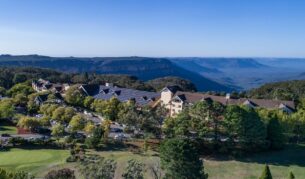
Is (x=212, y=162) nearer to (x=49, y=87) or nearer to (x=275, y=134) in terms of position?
(x=275, y=134)

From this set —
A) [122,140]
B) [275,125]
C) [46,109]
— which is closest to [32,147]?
[122,140]

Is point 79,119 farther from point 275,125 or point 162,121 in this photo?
point 275,125

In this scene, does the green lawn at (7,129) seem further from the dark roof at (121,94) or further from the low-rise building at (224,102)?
the low-rise building at (224,102)

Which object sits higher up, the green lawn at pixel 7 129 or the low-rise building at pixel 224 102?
the low-rise building at pixel 224 102

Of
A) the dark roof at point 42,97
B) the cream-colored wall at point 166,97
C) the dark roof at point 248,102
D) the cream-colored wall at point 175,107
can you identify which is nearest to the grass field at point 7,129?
the dark roof at point 42,97

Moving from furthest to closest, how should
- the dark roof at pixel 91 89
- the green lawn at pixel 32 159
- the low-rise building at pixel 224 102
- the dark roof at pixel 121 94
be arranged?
the dark roof at pixel 91 89, the dark roof at pixel 121 94, the low-rise building at pixel 224 102, the green lawn at pixel 32 159

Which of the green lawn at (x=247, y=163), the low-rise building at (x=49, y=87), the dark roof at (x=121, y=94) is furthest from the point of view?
the low-rise building at (x=49, y=87)

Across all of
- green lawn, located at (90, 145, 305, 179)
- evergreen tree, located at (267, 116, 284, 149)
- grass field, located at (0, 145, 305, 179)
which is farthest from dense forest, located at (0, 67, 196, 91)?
green lawn, located at (90, 145, 305, 179)
